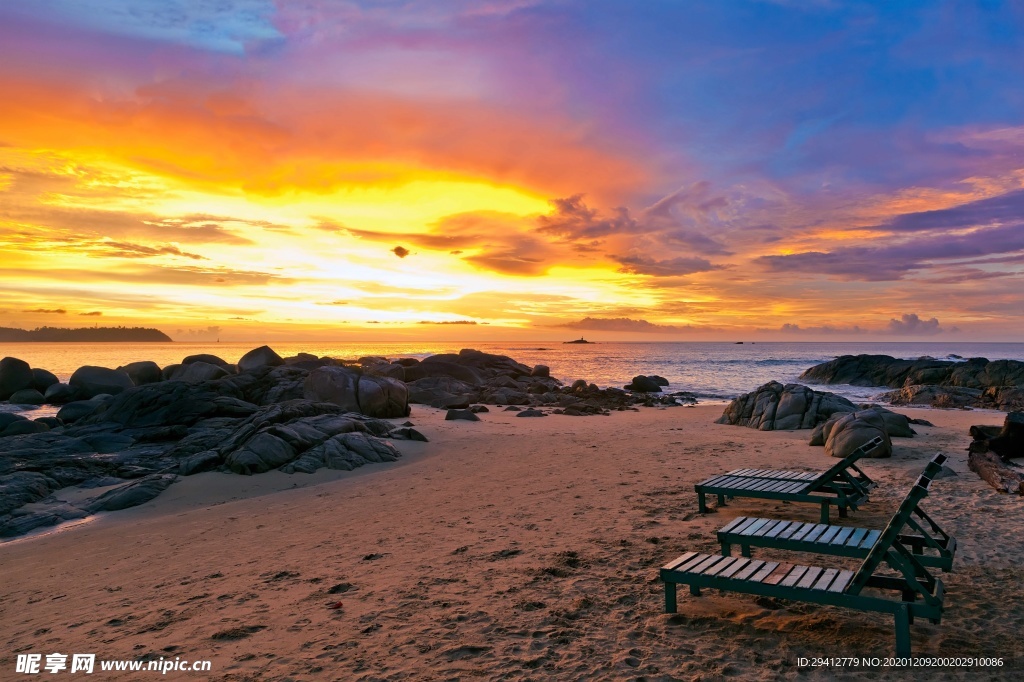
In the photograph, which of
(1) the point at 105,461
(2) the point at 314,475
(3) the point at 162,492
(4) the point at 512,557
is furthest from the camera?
(1) the point at 105,461

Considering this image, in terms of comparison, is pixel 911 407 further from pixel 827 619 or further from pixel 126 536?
pixel 126 536

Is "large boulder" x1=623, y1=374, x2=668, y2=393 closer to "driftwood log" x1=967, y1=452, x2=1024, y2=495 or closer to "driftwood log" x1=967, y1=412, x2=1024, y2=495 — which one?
"driftwood log" x1=967, y1=412, x2=1024, y2=495

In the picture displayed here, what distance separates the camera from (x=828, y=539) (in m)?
→ 5.76

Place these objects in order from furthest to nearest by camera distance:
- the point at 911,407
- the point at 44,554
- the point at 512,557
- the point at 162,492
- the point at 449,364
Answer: the point at 449,364, the point at 911,407, the point at 162,492, the point at 44,554, the point at 512,557

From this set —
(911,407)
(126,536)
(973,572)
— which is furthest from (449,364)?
(973,572)

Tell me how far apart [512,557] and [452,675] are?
103 inches

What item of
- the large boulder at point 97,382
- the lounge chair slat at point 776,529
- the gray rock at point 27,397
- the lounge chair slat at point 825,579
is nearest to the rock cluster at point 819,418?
the lounge chair slat at point 776,529

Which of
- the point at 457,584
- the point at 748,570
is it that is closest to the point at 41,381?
the point at 457,584

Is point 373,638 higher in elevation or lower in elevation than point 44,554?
higher

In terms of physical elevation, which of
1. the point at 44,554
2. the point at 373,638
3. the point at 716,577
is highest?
the point at 716,577

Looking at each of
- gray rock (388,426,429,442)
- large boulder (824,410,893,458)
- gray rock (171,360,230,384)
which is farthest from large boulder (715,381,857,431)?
gray rock (171,360,230,384)

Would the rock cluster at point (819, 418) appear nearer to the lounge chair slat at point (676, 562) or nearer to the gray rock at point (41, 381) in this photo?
the lounge chair slat at point (676, 562)

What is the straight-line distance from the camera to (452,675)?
4.39m

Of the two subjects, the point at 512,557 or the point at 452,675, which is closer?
the point at 452,675
